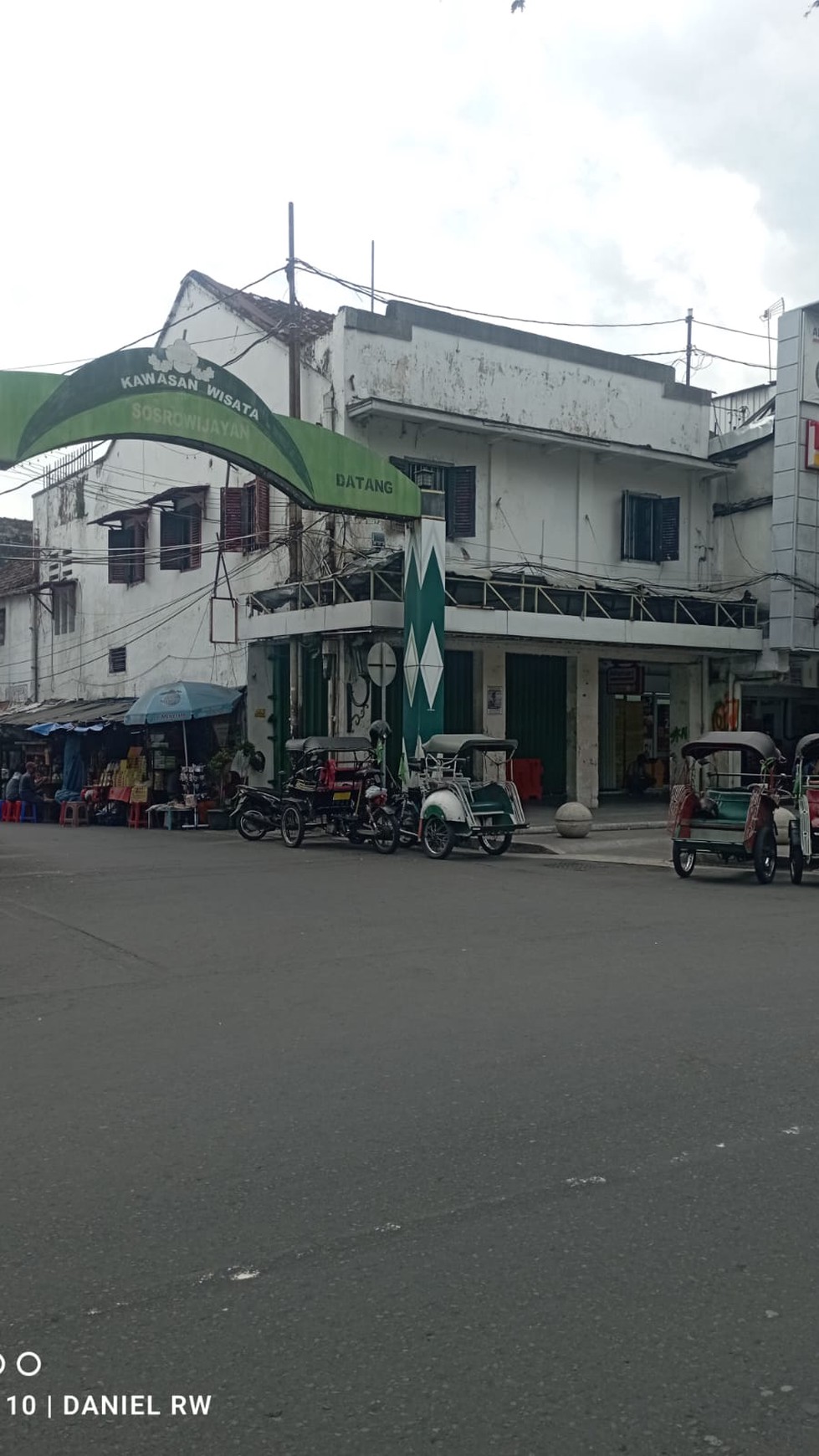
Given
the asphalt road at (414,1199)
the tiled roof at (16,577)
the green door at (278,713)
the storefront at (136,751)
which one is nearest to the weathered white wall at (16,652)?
the tiled roof at (16,577)

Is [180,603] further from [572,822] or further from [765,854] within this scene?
[765,854]

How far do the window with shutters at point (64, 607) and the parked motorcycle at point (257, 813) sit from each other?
1484 cm

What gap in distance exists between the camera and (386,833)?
17.9 m

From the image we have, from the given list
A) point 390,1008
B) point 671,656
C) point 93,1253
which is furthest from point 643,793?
point 93,1253

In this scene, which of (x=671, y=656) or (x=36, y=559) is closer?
(x=671, y=656)

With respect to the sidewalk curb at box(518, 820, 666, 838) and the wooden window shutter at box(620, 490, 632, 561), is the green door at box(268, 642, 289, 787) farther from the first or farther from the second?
the wooden window shutter at box(620, 490, 632, 561)

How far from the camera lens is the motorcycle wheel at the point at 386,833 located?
17.8m

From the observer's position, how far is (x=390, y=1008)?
750 cm

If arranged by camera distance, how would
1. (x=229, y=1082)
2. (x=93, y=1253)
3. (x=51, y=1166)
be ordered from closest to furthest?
(x=93, y=1253)
(x=51, y=1166)
(x=229, y=1082)

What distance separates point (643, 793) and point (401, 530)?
949cm

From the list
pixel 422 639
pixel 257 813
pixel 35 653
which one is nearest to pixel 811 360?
pixel 422 639

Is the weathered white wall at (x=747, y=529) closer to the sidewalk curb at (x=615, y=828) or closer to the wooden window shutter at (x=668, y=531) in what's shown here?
the wooden window shutter at (x=668, y=531)

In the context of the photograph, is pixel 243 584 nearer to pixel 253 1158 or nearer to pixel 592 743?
pixel 592 743

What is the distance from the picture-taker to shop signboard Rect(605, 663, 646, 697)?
1100 inches
